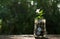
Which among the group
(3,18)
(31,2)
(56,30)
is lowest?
(56,30)

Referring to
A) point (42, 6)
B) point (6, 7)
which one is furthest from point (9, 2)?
point (42, 6)

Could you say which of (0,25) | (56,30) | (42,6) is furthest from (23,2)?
(56,30)

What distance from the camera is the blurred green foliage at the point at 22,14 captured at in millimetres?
3016

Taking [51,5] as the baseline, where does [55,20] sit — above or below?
below

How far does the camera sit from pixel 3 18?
3041 mm

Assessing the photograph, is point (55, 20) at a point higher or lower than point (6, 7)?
lower

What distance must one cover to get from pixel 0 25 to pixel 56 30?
932 millimetres

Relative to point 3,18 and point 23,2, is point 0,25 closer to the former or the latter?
point 3,18

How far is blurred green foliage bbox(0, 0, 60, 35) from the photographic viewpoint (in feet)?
9.89

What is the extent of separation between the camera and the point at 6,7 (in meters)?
3.01

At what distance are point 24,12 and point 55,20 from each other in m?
0.53

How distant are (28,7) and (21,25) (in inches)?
12.4

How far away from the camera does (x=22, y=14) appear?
305cm

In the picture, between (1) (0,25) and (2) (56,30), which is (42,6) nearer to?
(2) (56,30)
